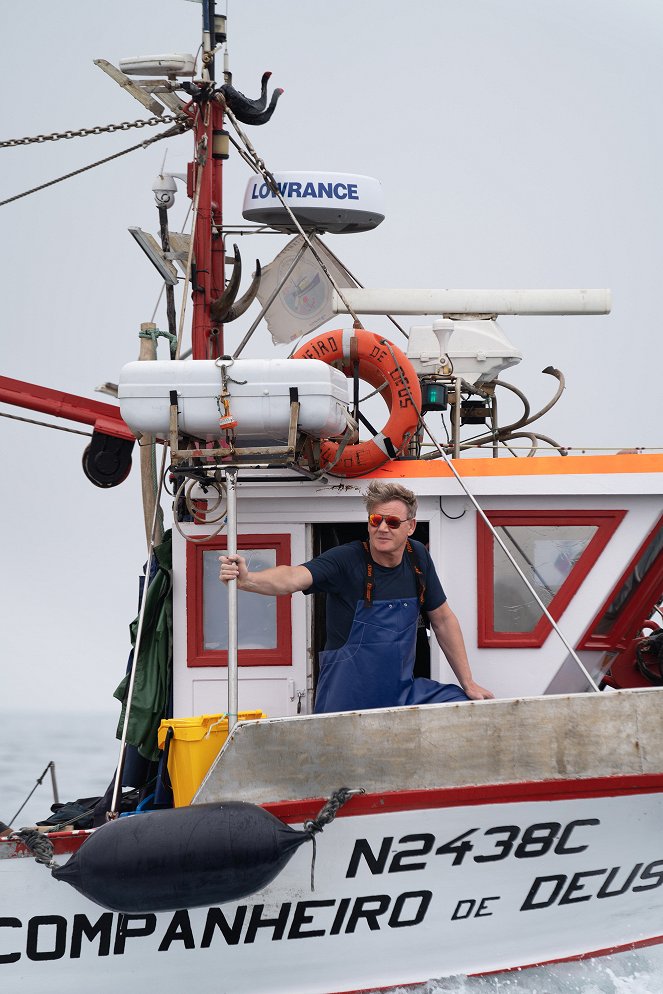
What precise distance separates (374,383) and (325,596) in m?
1.27

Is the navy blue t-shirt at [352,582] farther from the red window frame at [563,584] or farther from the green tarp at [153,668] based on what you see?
the green tarp at [153,668]

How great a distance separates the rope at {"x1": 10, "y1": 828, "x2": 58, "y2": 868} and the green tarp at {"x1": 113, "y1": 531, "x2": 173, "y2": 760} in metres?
1.19

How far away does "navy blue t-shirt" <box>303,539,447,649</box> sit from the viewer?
237 inches

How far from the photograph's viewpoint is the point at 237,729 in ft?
18.6

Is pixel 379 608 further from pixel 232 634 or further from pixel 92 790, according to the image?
pixel 92 790

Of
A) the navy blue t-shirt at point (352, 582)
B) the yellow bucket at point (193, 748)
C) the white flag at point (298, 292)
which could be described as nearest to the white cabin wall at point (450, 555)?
the navy blue t-shirt at point (352, 582)

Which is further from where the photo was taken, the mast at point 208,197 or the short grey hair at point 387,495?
the mast at point 208,197

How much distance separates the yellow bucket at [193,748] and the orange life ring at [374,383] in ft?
5.14

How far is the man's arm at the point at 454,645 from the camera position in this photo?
6.31 metres

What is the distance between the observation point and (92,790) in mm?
13000

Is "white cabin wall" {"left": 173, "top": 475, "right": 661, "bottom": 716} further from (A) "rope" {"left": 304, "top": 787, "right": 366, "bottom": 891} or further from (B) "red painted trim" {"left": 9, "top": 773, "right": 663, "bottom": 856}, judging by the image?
(A) "rope" {"left": 304, "top": 787, "right": 366, "bottom": 891}

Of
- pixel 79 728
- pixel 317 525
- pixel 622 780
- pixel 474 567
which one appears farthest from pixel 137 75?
pixel 79 728

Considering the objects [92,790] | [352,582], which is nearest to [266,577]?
[352,582]

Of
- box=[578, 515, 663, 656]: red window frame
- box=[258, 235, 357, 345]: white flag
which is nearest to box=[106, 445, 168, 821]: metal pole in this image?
box=[258, 235, 357, 345]: white flag
